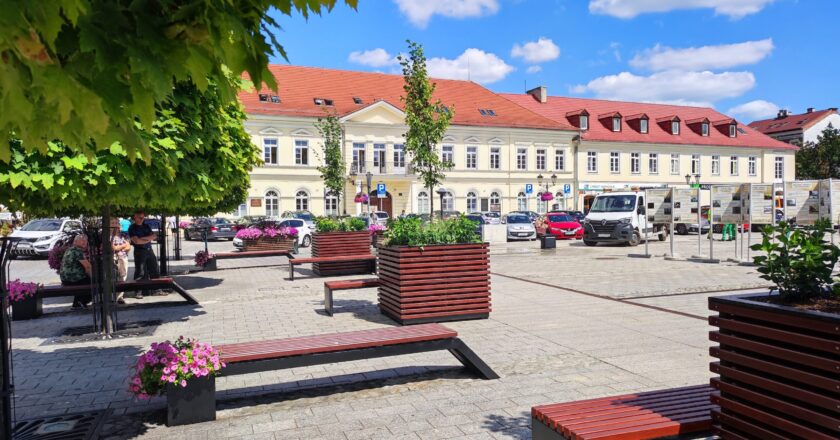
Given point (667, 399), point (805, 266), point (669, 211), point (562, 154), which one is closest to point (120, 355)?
point (667, 399)

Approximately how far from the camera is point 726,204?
17375 millimetres

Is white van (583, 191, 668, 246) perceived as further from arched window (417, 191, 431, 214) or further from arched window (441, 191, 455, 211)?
arched window (417, 191, 431, 214)

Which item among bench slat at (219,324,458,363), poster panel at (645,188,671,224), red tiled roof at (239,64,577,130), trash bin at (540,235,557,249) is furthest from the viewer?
red tiled roof at (239,64,577,130)

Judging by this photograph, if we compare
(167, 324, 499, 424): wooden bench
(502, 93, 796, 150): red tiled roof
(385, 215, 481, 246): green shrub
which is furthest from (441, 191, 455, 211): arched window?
(167, 324, 499, 424): wooden bench

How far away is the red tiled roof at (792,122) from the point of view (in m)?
72.9

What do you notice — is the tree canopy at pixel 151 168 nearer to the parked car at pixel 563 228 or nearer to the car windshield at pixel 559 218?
the parked car at pixel 563 228

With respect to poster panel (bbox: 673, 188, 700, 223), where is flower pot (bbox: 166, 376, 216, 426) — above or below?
below

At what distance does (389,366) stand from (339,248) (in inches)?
347

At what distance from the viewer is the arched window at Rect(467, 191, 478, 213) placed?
5006 centimetres

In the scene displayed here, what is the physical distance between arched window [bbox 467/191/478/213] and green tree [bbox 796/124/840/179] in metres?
35.8

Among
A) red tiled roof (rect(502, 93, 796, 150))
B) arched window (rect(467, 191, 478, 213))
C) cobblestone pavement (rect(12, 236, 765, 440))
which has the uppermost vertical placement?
red tiled roof (rect(502, 93, 796, 150))

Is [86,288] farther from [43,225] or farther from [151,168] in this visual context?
[43,225]

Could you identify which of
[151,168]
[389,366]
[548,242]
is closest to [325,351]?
[389,366]

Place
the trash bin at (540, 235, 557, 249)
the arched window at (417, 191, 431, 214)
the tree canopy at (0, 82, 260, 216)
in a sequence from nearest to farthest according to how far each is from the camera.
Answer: the tree canopy at (0, 82, 260, 216) → the trash bin at (540, 235, 557, 249) → the arched window at (417, 191, 431, 214)
